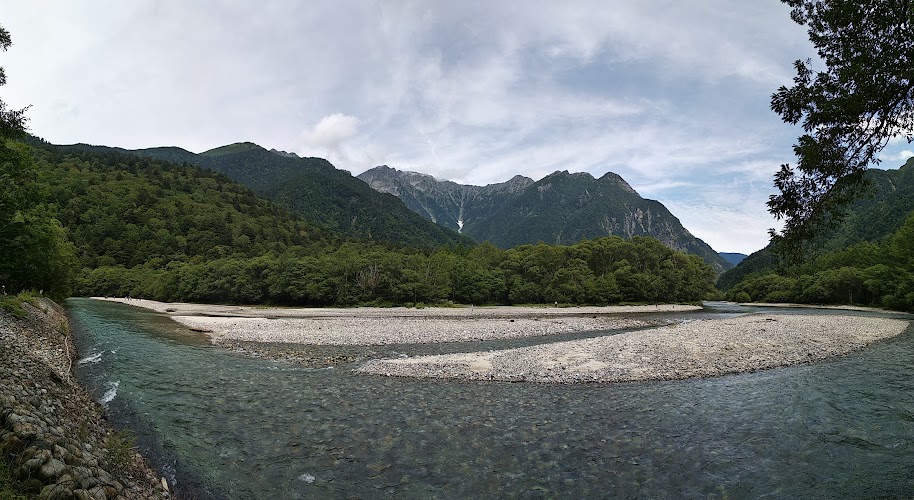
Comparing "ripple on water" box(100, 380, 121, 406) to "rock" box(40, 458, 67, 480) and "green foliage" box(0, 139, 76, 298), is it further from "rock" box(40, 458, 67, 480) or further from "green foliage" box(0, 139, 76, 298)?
"green foliage" box(0, 139, 76, 298)

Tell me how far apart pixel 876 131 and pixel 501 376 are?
16.4 m

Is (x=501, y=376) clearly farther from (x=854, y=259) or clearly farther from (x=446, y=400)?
(x=854, y=259)

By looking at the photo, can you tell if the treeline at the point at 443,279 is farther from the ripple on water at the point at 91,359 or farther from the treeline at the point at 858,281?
the ripple on water at the point at 91,359

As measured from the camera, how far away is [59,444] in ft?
26.7

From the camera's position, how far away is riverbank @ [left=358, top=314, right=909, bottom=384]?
70.7ft

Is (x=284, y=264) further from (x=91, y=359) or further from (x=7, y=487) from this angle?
(x=7, y=487)

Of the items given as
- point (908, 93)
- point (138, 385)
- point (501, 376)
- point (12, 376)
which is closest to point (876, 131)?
point (908, 93)

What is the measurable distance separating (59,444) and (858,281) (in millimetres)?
133304

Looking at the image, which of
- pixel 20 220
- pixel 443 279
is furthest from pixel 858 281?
pixel 20 220

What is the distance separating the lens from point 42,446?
7504mm

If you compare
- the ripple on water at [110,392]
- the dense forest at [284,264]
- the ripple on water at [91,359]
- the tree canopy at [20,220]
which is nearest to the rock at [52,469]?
the ripple on water at [110,392]

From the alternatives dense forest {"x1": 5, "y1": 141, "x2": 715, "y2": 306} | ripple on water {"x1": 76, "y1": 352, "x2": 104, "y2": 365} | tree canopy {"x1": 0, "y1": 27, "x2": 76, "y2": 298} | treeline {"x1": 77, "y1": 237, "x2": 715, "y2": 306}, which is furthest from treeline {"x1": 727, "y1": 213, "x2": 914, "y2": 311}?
tree canopy {"x1": 0, "y1": 27, "x2": 76, "y2": 298}

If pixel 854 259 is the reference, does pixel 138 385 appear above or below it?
below

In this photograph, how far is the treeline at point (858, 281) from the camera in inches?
2874
